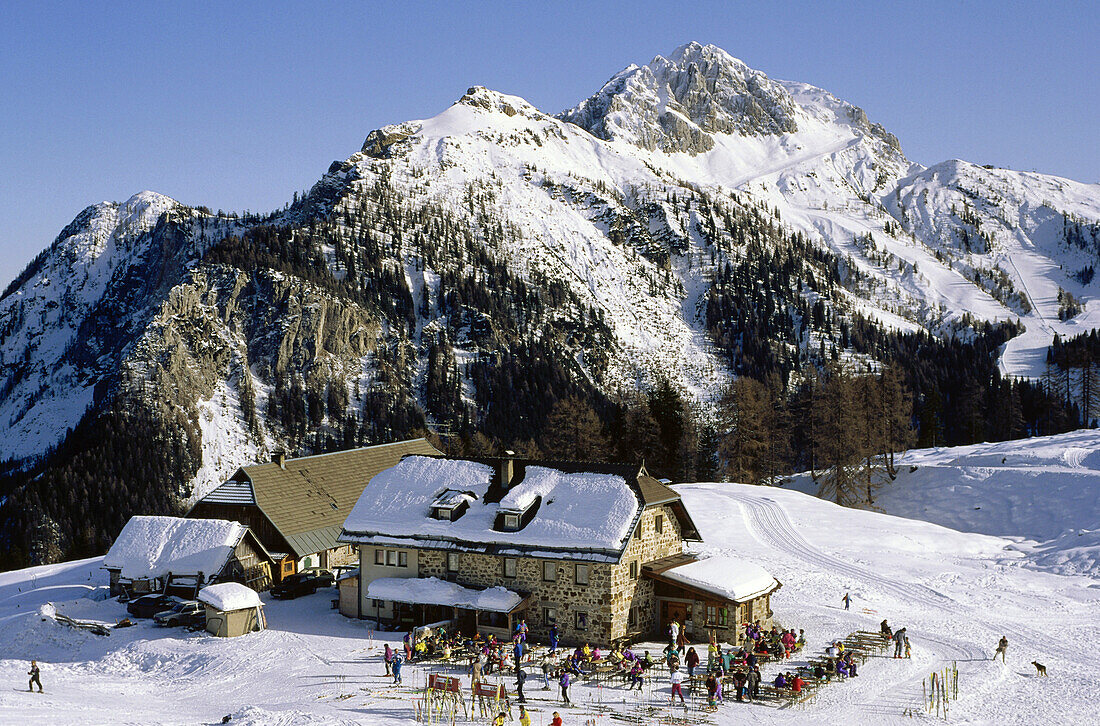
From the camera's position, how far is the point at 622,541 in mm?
40031

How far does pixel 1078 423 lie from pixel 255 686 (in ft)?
468

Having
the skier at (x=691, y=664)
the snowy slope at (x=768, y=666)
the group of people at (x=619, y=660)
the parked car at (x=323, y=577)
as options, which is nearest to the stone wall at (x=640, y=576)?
the group of people at (x=619, y=660)

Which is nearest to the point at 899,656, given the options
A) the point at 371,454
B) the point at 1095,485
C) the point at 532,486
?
the point at 532,486

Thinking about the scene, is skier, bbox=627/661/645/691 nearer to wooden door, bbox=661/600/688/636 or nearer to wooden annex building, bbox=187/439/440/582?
wooden door, bbox=661/600/688/636

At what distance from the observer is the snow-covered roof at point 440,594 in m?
40.3

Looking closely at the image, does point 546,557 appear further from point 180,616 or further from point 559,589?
point 180,616

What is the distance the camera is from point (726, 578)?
41500mm

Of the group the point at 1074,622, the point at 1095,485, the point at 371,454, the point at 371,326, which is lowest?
the point at 1074,622

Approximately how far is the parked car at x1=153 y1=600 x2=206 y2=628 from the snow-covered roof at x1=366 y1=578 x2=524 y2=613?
8.88 metres

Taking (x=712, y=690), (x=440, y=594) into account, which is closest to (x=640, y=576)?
(x=440, y=594)

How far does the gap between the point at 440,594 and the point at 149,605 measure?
16908mm

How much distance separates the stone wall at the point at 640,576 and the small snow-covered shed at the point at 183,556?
77.6ft

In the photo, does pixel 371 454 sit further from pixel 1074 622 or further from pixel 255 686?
pixel 1074 622

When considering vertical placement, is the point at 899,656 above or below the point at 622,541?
below
